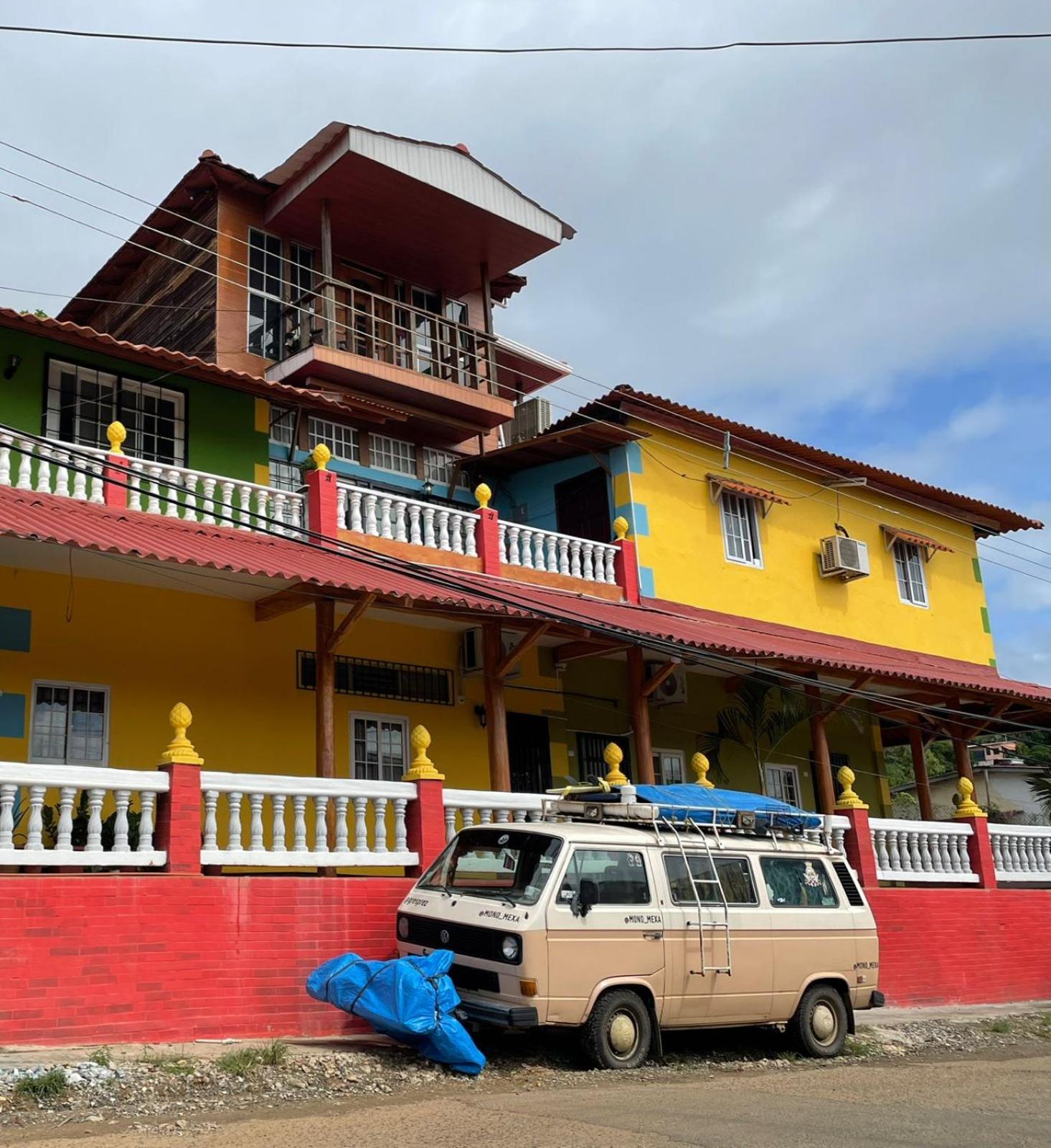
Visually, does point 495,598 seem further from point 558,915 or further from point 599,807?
point 558,915

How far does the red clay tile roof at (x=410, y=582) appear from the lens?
1134 cm

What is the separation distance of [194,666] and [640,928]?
618cm

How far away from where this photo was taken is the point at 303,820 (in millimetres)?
10375

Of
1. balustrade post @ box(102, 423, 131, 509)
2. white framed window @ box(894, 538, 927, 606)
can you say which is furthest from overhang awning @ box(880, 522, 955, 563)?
balustrade post @ box(102, 423, 131, 509)

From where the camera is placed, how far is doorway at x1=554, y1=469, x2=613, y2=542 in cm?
1969

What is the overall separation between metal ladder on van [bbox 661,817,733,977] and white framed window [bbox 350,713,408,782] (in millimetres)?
5339

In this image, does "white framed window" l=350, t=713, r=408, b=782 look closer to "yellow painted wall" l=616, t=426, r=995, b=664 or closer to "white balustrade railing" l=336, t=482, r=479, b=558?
"white balustrade railing" l=336, t=482, r=479, b=558

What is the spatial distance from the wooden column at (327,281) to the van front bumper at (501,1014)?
A: 11677 millimetres

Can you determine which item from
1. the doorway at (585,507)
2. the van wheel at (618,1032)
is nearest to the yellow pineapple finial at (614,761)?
the van wheel at (618,1032)

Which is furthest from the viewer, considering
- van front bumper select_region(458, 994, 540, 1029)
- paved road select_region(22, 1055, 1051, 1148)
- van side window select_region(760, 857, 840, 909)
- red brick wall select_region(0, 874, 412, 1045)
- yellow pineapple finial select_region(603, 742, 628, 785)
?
yellow pineapple finial select_region(603, 742, 628, 785)

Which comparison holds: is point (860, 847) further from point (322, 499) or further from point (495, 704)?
point (322, 499)

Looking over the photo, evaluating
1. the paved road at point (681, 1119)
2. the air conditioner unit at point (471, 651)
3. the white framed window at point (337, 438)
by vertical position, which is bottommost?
the paved road at point (681, 1119)

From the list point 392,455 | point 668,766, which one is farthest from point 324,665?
point 668,766

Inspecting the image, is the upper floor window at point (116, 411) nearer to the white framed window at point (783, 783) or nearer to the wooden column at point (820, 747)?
the wooden column at point (820, 747)
